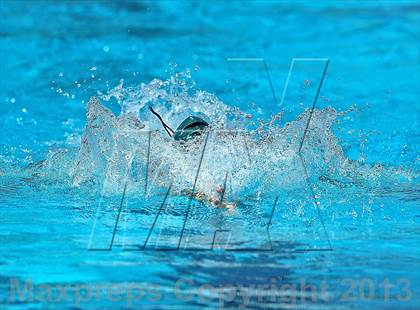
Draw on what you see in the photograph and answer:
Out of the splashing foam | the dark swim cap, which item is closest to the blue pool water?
the splashing foam

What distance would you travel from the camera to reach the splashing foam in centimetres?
630

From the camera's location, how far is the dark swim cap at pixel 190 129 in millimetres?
6355

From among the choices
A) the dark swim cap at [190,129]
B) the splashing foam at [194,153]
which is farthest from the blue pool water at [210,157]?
the dark swim cap at [190,129]

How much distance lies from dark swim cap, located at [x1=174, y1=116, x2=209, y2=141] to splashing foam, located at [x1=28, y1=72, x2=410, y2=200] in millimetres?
75

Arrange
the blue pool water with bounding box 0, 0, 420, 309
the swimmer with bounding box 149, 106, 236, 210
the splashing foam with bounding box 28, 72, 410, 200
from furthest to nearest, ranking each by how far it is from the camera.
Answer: the splashing foam with bounding box 28, 72, 410, 200
the swimmer with bounding box 149, 106, 236, 210
the blue pool water with bounding box 0, 0, 420, 309

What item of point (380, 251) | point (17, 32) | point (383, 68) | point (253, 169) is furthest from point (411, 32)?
point (17, 32)

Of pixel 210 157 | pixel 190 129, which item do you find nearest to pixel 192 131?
pixel 190 129

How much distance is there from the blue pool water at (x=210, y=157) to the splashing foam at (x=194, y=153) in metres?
0.02

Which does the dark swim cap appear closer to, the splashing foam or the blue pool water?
the splashing foam

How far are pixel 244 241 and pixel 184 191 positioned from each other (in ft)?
6.38

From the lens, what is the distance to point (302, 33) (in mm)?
7102

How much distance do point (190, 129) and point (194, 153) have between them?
0.27 meters

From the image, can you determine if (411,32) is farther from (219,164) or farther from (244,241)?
(244,241)

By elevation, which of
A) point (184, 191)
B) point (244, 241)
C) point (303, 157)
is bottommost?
point (244, 241)
